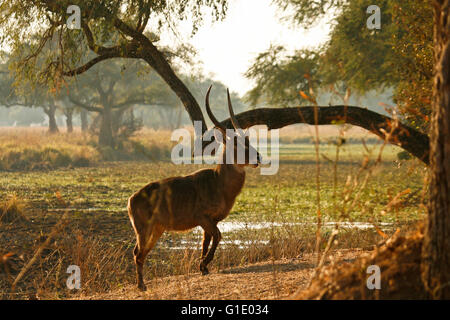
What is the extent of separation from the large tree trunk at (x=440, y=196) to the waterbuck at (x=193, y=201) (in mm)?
2788

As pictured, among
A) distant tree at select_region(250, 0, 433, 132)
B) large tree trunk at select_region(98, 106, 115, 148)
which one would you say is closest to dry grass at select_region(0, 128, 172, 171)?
large tree trunk at select_region(98, 106, 115, 148)

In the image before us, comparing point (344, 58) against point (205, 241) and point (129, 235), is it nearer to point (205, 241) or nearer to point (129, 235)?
point (129, 235)

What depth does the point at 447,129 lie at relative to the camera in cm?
373

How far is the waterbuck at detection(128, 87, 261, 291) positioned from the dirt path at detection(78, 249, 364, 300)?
325 millimetres

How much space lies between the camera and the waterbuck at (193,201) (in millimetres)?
6070

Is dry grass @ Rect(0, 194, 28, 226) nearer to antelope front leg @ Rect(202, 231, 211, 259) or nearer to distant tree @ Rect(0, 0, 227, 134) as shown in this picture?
distant tree @ Rect(0, 0, 227, 134)

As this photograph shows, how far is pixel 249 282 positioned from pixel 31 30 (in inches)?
235

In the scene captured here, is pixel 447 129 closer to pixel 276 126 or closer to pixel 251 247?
pixel 276 126

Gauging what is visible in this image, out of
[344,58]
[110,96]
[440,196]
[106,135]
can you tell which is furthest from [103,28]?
[110,96]

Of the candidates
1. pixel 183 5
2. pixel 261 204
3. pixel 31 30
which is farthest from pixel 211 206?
pixel 261 204

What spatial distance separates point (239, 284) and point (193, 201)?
1.14 m

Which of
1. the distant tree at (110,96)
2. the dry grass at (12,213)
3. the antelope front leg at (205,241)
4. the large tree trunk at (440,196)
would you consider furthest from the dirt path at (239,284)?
the distant tree at (110,96)

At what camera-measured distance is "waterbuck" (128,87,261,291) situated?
6.07 m

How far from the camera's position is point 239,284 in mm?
5668
